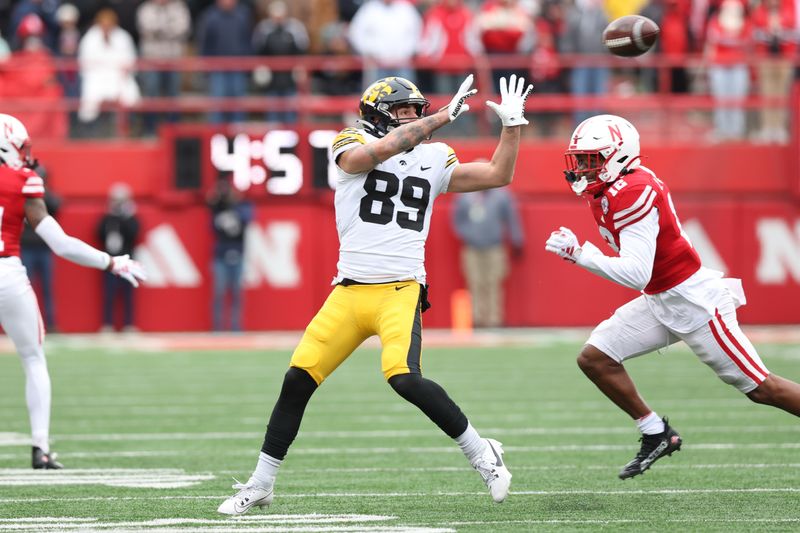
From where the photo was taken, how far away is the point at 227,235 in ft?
53.0

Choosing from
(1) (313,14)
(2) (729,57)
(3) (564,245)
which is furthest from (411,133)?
(1) (313,14)

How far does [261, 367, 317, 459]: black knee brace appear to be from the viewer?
605cm

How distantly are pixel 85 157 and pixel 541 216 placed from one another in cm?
533

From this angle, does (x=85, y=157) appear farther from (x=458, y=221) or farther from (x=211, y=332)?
(x=458, y=221)

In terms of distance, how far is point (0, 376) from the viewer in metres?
12.2

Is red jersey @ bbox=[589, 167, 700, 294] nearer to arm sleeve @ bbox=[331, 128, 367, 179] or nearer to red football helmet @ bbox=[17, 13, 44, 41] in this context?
arm sleeve @ bbox=[331, 128, 367, 179]

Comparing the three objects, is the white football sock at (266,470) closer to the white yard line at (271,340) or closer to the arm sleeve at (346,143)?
the arm sleeve at (346,143)

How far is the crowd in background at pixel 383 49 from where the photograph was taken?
16469 mm

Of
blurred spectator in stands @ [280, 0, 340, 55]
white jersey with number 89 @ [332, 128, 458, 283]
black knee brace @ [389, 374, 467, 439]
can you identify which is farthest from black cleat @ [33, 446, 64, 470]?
blurred spectator in stands @ [280, 0, 340, 55]

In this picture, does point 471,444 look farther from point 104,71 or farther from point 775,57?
point 775,57

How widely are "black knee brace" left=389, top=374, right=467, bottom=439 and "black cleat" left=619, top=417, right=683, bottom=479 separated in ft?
3.54

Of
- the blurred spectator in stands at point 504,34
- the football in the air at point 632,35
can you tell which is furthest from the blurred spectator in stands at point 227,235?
the football in the air at point 632,35

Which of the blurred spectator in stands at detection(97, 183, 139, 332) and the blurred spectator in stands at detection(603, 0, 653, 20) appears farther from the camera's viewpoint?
the blurred spectator in stands at detection(603, 0, 653, 20)

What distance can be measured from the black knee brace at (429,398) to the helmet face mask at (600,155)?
3.86 feet
